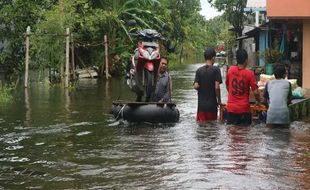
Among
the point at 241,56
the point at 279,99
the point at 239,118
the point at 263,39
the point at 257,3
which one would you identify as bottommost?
the point at 239,118

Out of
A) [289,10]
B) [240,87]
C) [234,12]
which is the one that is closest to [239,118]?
[240,87]

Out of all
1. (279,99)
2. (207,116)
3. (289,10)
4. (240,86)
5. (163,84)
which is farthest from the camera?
(289,10)

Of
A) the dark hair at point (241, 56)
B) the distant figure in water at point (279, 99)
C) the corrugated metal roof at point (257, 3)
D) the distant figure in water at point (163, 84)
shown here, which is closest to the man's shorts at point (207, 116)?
the distant figure in water at point (279, 99)

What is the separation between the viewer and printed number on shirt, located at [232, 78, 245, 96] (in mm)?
10117

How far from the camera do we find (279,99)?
10266 mm

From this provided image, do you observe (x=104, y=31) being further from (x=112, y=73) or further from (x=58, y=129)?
(x=58, y=129)

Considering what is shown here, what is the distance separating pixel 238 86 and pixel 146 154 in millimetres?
2541

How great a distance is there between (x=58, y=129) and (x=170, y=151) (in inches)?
139

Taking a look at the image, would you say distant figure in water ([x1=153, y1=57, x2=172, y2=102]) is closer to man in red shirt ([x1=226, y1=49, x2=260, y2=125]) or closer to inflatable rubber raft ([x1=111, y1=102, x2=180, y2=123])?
inflatable rubber raft ([x1=111, y1=102, x2=180, y2=123])

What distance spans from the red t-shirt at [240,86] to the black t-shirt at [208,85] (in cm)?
44

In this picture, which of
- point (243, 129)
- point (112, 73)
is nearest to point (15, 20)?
point (112, 73)

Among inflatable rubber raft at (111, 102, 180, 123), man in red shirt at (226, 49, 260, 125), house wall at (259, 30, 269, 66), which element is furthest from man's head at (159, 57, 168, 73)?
house wall at (259, 30, 269, 66)

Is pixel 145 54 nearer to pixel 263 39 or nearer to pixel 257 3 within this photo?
pixel 263 39

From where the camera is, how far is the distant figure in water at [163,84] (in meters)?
12.1
